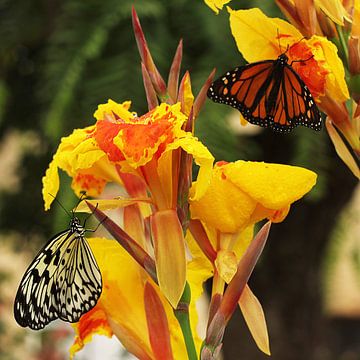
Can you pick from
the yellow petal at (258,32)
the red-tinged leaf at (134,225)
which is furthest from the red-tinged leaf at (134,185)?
the yellow petal at (258,32)

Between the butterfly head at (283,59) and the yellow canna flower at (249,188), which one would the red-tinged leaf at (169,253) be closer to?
the yellow canna flower at (249,188)

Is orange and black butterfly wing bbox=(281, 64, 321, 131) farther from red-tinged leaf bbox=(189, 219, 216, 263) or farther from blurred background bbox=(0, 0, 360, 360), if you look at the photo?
blurred background bbox=(0, 0, 360, 360)

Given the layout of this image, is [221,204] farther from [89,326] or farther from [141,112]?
[141,112]

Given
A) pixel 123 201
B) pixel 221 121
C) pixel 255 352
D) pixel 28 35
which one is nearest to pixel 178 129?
pixel 123 201

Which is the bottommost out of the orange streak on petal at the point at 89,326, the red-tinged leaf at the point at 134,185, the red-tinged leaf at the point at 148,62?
the orange streak on petal at the point at 89,326

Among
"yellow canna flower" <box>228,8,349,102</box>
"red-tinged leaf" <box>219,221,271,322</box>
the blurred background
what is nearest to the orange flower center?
"yellow canna flower" <box>228,8,349,102</box>

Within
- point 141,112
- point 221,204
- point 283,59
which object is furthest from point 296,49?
point 141,112

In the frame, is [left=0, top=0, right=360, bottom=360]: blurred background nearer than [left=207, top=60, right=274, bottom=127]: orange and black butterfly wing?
No
